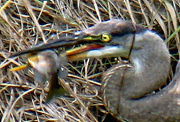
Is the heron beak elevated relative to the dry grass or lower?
elevated

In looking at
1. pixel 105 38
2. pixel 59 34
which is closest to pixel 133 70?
pixel 105 38

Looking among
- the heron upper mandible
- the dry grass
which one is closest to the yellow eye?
the heron upper mandible

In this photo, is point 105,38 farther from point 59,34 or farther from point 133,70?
point 59,34

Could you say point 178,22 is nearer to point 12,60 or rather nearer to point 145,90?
point 145,90

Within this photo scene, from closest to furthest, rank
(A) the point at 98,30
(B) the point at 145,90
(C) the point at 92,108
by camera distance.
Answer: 1. (A) the point at 98,30
2. (B) the point at 145,90
3. (C) the point at 92,108

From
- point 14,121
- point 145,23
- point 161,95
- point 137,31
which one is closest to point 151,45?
point 137,31

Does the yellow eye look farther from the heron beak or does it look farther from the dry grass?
the dry grass

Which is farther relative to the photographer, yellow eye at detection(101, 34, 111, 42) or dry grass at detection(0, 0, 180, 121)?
dry grass at detection(0, 0, 180, 121)
